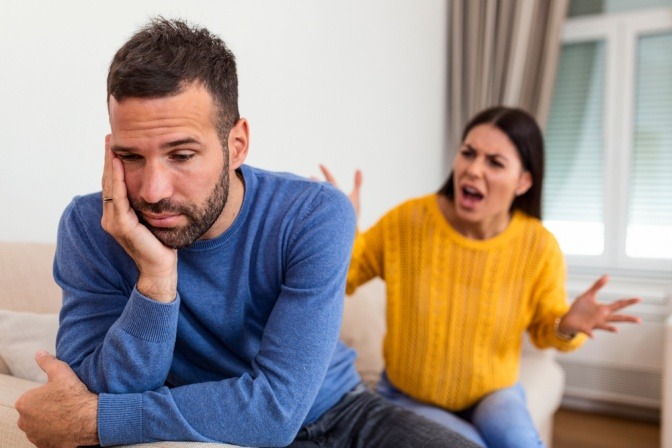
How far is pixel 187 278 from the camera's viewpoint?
1225 millimetres

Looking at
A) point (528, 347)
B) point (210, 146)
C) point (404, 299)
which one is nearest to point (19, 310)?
point (210, 146)

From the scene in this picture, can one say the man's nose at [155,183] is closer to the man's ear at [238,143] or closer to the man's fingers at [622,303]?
the man's ear at [238,143]

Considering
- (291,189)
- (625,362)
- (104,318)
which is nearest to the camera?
(104,318)

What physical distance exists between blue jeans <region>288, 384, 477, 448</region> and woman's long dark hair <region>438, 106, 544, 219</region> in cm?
86

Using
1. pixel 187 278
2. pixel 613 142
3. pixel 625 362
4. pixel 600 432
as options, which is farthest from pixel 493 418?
pixel 613 142

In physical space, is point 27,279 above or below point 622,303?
above

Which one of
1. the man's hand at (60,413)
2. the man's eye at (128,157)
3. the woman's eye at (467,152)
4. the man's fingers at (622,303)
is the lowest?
the man's fingers at (622,303)

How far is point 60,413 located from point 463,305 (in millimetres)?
1171

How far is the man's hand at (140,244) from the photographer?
1067mm

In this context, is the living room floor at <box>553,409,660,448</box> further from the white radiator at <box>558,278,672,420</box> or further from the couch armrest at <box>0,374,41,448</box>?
the couch armrest at <box>0,374,41,448</box>

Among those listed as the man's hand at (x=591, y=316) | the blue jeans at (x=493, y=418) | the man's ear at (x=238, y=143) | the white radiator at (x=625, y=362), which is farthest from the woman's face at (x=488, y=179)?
the white radiator at (x=625, y=362)

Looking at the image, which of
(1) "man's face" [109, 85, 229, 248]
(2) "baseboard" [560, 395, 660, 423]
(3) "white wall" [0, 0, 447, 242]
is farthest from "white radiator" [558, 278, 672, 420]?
(1) "man's face" [109, 85, 229, 248]

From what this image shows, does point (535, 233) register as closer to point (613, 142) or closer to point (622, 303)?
point (622, 303)

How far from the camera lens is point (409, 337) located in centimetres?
188
